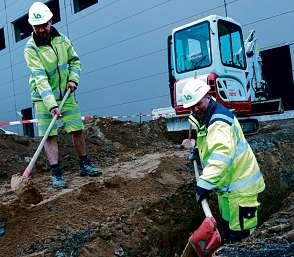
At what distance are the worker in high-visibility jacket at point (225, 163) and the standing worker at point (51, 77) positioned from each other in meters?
1.77

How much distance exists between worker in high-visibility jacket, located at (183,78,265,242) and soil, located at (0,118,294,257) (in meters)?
0.25

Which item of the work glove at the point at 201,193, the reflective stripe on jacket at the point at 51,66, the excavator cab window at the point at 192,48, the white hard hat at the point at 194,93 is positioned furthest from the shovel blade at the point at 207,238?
the excavator cab window at the point at 192,48

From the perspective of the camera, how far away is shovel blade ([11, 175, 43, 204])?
421 centimetres

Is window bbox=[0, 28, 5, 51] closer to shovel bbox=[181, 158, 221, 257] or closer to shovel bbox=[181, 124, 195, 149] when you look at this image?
shovel bbox=[181, 124, 195, 149]

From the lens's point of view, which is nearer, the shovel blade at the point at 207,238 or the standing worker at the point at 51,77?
the shovel blade at the point at 207,238

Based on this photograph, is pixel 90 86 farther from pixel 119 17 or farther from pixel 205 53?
pixel 205 53

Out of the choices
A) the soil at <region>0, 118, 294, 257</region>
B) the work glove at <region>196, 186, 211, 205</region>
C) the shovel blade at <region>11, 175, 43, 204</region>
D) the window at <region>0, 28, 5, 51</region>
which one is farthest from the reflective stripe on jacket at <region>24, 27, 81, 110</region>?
the window at <region>0, 28, 5, 51</region>

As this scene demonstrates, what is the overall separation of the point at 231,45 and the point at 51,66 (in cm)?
466

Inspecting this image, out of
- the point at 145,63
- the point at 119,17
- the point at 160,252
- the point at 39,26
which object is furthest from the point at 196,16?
the point at 160,252

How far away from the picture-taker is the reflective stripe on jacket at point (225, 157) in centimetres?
337

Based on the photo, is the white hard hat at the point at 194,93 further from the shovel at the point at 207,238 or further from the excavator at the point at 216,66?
the excavator at the point at 216,66

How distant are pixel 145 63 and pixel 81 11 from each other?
13.1ft

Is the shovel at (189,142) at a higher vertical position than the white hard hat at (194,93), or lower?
lower

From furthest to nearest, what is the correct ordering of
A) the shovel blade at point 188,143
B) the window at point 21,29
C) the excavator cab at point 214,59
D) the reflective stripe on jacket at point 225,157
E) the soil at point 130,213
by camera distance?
1. the window at point 21,29
2. the excavator cab at point 214,59
3. the shovel blade at point 188,143
4. the soil at point 130,213
5. the reflective stripe on jacket at point 225,157
